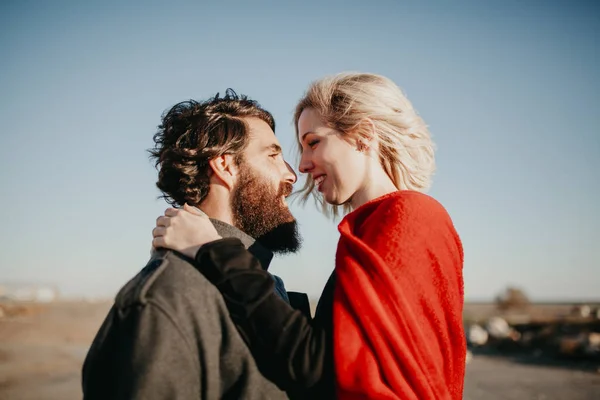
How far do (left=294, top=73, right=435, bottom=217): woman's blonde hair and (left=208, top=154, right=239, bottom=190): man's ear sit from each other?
0.61 meters

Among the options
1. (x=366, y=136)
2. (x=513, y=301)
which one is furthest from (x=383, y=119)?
(x=513, y=301)

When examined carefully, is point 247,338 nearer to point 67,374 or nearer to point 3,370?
point 67,374

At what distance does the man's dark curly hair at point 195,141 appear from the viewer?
9.16 ft

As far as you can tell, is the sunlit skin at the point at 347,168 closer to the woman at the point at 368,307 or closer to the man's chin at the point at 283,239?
the woman at the point at 368,307

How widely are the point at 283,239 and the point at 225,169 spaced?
55 cm

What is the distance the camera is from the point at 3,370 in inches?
467

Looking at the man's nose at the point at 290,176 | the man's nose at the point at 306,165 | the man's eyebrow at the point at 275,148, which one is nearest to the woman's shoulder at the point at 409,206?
the man's nose at the point at 306,165

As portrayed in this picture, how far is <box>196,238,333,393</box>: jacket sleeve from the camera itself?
1.73 metres

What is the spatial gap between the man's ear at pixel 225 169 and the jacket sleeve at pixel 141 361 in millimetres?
1170

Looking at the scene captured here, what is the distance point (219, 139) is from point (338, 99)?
0.80m

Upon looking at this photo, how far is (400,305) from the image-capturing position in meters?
1.78

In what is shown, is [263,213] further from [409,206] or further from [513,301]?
[513,301]

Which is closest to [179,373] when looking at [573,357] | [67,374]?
[67,374]

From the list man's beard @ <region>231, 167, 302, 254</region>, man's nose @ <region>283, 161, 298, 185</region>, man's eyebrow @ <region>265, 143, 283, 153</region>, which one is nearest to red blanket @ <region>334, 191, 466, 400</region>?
man's beard @ <region>231, 167, 302, 254</region>
